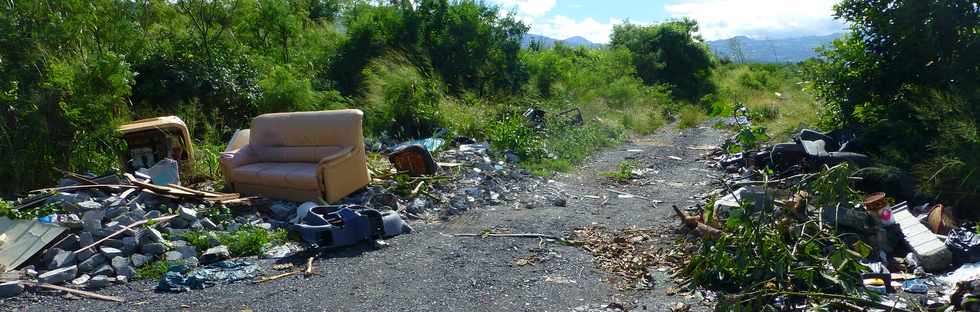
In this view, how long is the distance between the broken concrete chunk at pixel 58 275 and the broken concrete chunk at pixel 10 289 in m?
0.18

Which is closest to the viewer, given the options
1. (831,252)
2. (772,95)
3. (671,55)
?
(831,252)

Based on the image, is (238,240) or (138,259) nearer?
(138,259)

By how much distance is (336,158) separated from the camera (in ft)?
23.8

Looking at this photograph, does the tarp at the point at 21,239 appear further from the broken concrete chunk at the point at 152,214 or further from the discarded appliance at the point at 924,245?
the discarded appliance at the point at 924,245

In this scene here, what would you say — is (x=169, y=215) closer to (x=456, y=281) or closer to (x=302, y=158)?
(x=302, y=158)

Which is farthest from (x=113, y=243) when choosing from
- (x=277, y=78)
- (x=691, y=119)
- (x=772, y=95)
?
(x=772, y=95)

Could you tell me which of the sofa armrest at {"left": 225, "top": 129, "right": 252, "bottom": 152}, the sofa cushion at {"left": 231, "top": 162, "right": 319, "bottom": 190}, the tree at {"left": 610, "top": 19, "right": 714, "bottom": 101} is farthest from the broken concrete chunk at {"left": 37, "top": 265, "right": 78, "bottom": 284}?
the tree at {"left": 610, "top": 19, "right": 714, "bottom": 101}

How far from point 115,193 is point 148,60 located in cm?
532

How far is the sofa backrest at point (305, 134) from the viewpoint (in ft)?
24.6

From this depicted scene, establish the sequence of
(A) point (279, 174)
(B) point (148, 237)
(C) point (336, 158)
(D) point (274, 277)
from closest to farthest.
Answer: (D) point (274, 277) < (B) point (148, 237) < (C) point (336, 158) < (A) point (279, 174)

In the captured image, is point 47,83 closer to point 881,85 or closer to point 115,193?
point 115,193

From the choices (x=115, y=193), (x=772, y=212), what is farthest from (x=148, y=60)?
(x=772, y=212)

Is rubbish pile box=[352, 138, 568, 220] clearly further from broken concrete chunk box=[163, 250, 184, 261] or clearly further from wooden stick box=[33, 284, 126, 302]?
wooden stick box=[33, 284, 126, 302]

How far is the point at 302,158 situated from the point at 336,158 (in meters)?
0.83
